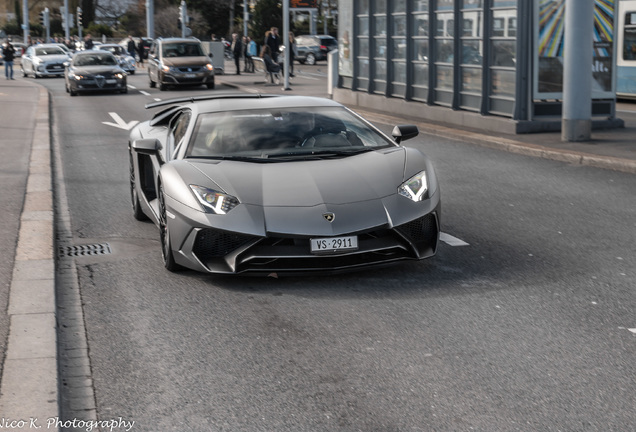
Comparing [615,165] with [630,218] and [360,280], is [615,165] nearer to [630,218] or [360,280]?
[630,218]

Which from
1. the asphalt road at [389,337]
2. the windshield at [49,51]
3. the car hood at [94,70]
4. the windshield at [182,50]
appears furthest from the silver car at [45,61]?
the asphalt road at [389,337]

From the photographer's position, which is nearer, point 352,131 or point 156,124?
point 352,131

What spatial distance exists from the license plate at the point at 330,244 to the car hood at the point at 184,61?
29.1 metres

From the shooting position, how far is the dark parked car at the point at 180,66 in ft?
113

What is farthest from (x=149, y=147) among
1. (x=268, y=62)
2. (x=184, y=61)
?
(x=268, y=62)

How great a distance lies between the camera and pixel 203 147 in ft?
25.1

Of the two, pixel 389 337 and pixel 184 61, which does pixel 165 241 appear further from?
pixel 184 61

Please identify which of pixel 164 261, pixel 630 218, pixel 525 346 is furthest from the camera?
pixel 630 218

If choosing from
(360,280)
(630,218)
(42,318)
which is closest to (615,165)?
(630,218)

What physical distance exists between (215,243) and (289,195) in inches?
24.0

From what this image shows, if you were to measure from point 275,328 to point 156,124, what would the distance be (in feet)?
14.2

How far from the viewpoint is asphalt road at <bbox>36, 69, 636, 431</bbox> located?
4500mm

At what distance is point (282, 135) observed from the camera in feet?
25.5

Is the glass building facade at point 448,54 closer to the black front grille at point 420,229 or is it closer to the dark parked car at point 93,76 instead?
the dark parked car at point 93,76
